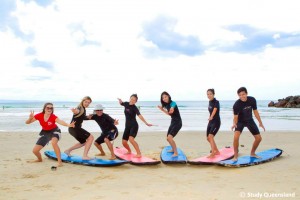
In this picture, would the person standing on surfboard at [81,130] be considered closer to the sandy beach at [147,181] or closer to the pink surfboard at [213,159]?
the sandy beach at [147,181]

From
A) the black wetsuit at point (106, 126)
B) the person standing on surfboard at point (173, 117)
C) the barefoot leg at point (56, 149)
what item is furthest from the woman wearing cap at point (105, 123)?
the person standing on surfboard at point (173, 117)

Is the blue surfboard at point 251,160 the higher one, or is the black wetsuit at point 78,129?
the black wetsuit at point 78,129

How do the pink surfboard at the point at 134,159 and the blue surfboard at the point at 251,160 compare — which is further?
the pink surfboard at the point at 134,159

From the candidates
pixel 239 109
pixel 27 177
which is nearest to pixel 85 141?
pixel 27 177

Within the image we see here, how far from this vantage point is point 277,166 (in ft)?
22.4

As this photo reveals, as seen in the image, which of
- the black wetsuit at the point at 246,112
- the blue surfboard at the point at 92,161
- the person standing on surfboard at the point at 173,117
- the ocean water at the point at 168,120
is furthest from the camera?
the ocean water at the point at 168,120

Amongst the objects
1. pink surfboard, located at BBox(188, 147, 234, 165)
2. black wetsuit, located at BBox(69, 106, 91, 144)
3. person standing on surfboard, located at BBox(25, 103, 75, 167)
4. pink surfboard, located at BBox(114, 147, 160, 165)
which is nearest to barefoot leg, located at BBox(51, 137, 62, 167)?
person standing on surfboard, located at BBox(25, 103, 75, 167)

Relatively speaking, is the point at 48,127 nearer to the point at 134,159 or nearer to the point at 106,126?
the point at 106,126

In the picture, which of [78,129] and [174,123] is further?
[174,123]

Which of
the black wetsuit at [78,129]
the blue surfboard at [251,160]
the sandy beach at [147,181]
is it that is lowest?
the sandy beach at [147,181]

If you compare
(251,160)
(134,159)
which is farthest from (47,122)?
(251,160)

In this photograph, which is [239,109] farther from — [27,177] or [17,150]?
[17,150]

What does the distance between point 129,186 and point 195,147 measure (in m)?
5.47

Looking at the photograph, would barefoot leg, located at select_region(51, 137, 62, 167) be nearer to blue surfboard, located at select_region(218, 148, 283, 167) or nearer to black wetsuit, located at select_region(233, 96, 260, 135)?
blue surfboard, located at select_region(218, 148, 283, 167)
